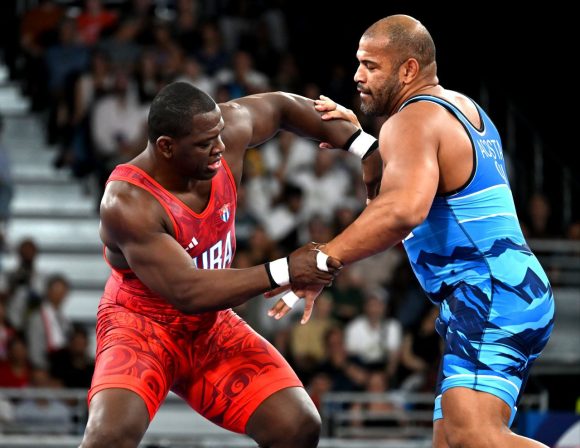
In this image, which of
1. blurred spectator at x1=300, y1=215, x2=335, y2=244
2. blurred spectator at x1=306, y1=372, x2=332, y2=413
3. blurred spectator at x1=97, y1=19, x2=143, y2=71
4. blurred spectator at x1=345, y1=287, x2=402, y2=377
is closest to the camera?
blurred spectator at x1=306, y1=372, x2=332, y2=413

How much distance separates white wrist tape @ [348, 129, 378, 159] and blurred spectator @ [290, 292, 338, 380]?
14.1ft

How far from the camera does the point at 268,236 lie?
1064 cm

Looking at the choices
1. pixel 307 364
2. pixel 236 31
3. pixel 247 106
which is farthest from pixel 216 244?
pixel 236 31

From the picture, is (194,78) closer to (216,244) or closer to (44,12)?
(44,12)

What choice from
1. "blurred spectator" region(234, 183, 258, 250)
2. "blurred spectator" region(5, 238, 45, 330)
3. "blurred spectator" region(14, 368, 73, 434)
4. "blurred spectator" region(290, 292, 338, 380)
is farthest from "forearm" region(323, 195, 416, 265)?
"blurred spectator" region(234, 183, 258, 250)

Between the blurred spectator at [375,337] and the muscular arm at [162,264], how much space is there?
5161 mm

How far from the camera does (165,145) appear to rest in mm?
5094

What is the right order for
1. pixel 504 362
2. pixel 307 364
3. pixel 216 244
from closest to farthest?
1. pixel 504 362
2. pixel 216 244
3. pixel 307 364

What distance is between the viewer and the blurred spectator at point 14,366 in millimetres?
9664

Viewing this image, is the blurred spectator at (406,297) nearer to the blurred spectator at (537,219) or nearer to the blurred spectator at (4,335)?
the blurred spectator at (537,219)

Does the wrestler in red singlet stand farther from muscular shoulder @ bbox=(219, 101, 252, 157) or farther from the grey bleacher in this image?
the grey bleacher

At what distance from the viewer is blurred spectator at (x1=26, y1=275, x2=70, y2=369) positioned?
9.91 m

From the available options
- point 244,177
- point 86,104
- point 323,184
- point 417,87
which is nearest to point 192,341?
point 417,87

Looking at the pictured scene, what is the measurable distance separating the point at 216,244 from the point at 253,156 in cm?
615
